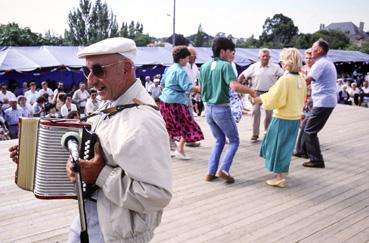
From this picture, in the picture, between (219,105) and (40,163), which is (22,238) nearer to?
(40,163)

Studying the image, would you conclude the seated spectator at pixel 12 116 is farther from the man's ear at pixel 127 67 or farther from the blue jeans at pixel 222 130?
the man's ear at pixel 127 67

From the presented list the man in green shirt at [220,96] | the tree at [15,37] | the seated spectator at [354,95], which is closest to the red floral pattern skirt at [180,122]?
the man in green shirt at [220,96]

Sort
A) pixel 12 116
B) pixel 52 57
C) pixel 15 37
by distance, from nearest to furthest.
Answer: pixel 12 116 < pixel 52 57 < pixel 15 37

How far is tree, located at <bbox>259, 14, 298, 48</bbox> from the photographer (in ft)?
243

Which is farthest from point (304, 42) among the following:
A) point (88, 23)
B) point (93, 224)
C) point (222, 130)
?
point (93, 224)

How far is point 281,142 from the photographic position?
13.4 feet

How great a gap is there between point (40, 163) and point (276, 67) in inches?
203

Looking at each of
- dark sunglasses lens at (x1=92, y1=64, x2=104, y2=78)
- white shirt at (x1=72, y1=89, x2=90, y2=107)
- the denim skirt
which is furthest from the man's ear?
white shirt at (x1=72, y1=89, x2=90, y2=107)

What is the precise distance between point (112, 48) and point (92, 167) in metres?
0.53

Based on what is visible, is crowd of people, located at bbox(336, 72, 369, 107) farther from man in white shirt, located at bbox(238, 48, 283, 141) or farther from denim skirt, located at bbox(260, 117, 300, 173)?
denim skirt, located at bbox(260, 117, 300, 173)

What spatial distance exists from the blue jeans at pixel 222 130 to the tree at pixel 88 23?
59383 mm

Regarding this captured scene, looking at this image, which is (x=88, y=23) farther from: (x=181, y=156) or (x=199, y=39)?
(x=181, y=156)

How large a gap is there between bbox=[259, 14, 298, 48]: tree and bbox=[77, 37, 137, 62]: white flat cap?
73047 mm

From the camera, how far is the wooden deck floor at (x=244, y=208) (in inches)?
119
